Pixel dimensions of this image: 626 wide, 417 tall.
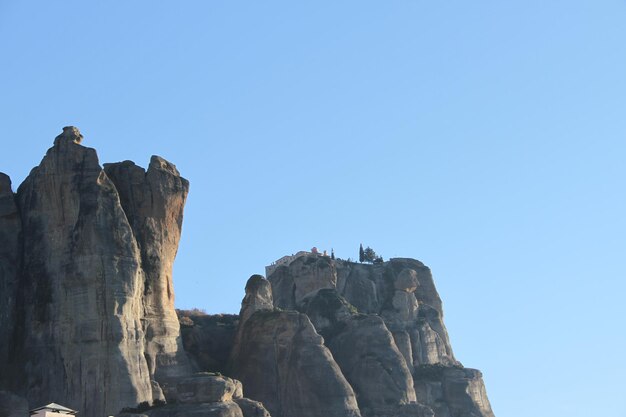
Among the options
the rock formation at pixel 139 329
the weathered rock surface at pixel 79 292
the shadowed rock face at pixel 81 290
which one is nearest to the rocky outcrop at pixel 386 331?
the rock formation at pixel 139 329

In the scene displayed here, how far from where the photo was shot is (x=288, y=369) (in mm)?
108562

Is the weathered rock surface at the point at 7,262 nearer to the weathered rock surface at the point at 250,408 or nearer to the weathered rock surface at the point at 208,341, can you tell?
the weathered rock surface at the point at 250,408

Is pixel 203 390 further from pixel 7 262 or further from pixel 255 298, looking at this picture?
pixel 255 298

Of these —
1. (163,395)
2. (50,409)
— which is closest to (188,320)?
(163,395)

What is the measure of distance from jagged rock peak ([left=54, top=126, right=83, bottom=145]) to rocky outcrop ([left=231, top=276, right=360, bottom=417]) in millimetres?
20662

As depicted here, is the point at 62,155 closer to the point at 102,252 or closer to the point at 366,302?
the point at 102,252

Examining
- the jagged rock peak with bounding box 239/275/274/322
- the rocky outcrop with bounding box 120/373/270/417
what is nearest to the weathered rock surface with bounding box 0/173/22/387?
the rocky outcrop with bounding box 120/373/270/417

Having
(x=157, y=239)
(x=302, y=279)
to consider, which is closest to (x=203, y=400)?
(x=157, y=239)

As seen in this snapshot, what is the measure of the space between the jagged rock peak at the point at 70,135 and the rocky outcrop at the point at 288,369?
20662 millimetres

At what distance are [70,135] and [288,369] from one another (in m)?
24.0

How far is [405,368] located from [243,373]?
1612 cm

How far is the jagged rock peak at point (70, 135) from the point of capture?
327 feet

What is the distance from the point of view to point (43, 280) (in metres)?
96.8

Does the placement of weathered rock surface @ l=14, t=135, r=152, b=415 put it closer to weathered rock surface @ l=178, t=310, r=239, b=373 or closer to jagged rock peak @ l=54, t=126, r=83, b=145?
jagged rock peak @ l=54, t=126, r=83, b=145
